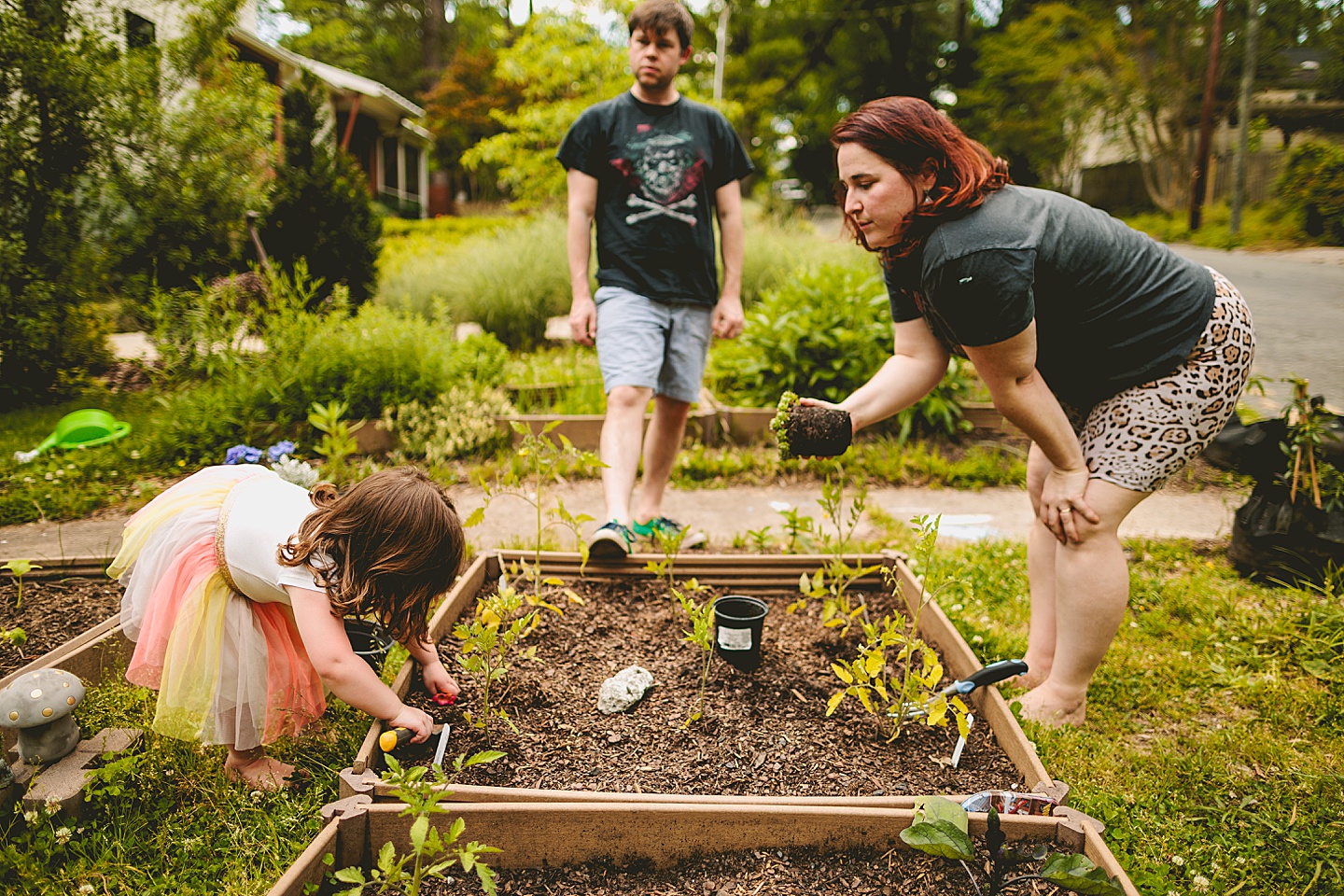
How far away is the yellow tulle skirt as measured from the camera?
172cm

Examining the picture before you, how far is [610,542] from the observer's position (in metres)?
2.49

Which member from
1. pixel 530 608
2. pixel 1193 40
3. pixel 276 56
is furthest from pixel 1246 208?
pixel 530 608

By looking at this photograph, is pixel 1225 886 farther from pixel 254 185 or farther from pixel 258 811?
pixel 254 185

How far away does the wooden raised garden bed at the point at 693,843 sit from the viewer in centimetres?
142

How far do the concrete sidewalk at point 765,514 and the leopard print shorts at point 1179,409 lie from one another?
5.07ft

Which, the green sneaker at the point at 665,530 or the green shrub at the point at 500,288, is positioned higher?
the green shrub at the point at 500,288

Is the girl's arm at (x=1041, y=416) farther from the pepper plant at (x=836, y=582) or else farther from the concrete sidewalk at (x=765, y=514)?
the concrete sidewalk at (x=765, y=514)

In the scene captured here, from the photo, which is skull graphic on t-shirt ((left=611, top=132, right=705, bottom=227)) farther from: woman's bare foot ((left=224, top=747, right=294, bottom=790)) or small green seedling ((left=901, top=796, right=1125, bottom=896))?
small green seedling ((left=901, top=796, right=1125, bottom=896))

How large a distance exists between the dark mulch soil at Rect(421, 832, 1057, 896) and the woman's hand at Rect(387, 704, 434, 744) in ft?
1.11

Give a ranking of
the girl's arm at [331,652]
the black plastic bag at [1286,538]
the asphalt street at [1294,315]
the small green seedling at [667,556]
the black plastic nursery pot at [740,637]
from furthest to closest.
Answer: the asphalt street at [1294,315] → the black plastic bag at [1286,538] → the small green seedling at [667,556] → the black plastic nursery pot at [740,637] → the girl's arm at [331,652]

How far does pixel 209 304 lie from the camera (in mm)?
4668

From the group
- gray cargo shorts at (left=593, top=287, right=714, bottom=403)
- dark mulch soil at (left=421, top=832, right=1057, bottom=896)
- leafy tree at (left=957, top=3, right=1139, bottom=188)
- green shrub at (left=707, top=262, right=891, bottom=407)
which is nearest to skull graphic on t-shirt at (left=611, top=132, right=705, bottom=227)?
gray cargo shorts at (left=593, top=287, right=714, bottom=403)

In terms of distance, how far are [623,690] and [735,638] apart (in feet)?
1.00

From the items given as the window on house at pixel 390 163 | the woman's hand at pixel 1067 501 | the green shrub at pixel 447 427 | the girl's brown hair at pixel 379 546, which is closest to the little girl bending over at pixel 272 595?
the girl's brown hair at pixel 379 546
